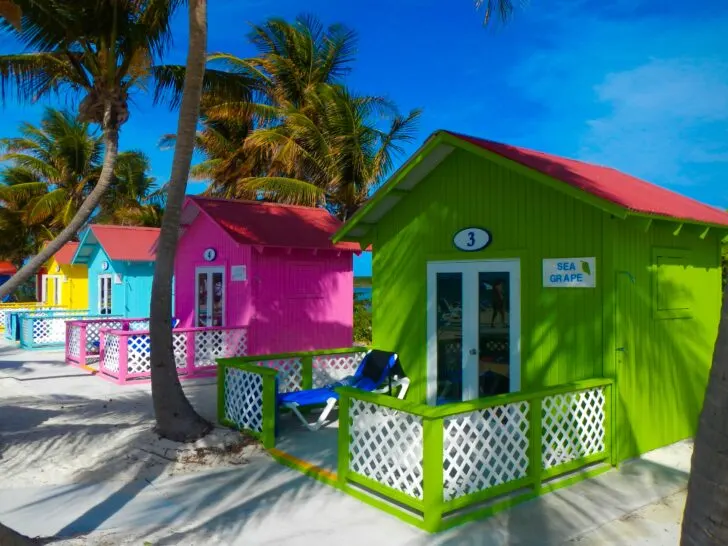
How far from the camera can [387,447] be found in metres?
5.66

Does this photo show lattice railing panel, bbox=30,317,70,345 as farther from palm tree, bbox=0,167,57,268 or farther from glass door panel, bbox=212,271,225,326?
palm tree, bbox=0,167,57,268

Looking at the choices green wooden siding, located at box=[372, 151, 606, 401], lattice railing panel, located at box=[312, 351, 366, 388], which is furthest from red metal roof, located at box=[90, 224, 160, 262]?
green wooden siding, located at box=[372, 151, 606, 401]

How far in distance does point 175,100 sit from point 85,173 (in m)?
24.8

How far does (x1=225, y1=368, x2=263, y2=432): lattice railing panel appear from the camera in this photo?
25.1ft

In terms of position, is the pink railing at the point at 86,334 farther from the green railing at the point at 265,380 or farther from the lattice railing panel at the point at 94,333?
the green railing at the point at 265,380

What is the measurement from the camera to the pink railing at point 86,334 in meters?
15.2

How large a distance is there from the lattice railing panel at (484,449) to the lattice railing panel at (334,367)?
12.5ft

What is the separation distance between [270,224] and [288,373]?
6.10m

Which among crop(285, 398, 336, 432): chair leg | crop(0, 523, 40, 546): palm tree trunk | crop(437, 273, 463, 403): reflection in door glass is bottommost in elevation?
crop(285, 398, 336, 432): chair leg

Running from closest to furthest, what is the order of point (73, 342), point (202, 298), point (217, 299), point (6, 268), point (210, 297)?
point (217, 299) < point (210, 297) < point (202, 298) < point (73, 342) < point (6, 268)

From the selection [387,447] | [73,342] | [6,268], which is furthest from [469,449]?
[6,268]

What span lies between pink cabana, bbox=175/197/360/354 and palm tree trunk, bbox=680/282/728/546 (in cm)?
1173

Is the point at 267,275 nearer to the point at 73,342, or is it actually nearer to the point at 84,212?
the point at 84,212

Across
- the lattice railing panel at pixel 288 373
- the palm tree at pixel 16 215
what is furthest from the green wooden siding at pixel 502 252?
the palm tree at pixel 16 215
